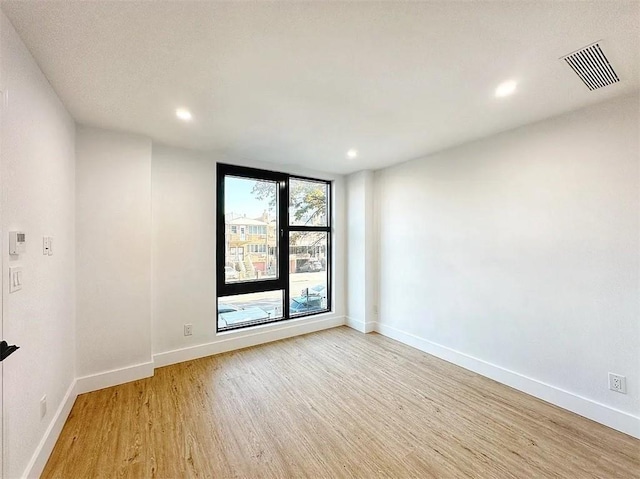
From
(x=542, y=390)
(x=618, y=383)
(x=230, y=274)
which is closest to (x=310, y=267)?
(x=230, y=274)

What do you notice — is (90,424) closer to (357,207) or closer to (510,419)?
(510,419)

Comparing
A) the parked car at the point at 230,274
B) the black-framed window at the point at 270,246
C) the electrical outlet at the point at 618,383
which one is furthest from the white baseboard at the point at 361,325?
the electrical outlet at the point at 618,383

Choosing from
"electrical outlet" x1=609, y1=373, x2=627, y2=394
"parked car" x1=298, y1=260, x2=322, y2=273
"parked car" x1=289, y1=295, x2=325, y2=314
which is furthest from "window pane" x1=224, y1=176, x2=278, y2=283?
"electrical outlet" x1=609, y1=373, x2=627, y2=394

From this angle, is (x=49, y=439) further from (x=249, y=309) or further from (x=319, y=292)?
(x=319, y=292)

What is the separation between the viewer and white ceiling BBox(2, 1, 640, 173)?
1.30 meters

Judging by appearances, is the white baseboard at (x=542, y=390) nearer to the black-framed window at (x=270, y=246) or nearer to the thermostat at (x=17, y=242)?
the black-framed window at (x=270, y=246)

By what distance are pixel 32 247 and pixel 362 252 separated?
351cm

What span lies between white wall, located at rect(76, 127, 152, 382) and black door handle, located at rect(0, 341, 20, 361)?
1.35 metres

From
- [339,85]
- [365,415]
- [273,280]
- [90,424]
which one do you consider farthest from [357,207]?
[90,424]

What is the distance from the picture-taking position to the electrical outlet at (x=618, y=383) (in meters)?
2.01

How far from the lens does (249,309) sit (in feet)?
12.5

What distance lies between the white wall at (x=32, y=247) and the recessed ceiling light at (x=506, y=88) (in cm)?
284

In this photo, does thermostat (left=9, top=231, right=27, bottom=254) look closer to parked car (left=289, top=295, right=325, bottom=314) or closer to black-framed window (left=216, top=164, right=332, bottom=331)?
black-framed window (left=216, top=164, right=332, bottom=331)

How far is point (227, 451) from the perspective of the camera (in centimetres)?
182
